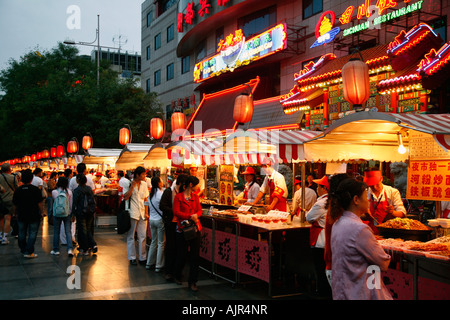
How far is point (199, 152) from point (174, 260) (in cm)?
334

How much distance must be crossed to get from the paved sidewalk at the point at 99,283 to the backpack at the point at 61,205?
107 cm

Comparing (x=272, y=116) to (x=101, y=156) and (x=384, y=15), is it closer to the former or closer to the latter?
(x=384, y=15)

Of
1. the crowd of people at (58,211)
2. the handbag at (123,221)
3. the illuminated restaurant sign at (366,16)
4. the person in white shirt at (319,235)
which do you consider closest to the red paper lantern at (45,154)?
the crowd of people at (58,211)

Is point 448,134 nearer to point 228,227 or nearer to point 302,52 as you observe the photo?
point 228,227

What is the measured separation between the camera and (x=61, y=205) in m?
10.4

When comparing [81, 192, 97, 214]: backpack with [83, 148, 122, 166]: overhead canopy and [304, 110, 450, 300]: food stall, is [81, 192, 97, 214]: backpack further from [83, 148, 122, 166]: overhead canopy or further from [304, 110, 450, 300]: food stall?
[83, 148, 122, 166]: overhead canopy

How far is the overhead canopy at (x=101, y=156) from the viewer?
682 inches

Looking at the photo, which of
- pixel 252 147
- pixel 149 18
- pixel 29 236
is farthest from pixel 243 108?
pixel 149 18

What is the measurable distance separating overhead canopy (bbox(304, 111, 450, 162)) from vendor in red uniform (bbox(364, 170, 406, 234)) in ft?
2.38

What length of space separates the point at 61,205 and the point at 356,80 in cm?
798

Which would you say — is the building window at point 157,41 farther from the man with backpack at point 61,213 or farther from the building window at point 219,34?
the man with backpack at point 61,213

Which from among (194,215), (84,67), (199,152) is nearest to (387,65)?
(199,152)

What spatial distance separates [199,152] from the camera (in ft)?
35.0

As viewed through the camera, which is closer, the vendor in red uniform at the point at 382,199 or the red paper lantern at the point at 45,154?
the vendor in red uniform at the point at 382,199
